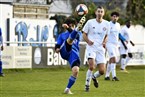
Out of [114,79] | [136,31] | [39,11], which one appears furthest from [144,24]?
[114,79]

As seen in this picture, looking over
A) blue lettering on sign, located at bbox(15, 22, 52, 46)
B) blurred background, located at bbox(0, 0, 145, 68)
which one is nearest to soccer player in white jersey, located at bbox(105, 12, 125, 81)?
blurred background, located at bbox(0, 0, 145, 68)

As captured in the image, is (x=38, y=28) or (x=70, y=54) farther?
(x=38, y=28)

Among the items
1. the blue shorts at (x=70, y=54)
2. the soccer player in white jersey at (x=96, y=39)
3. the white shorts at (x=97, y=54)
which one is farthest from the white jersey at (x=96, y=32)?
the blue shorts at (x=70, y=54)

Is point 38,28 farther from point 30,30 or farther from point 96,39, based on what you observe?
point 96,39

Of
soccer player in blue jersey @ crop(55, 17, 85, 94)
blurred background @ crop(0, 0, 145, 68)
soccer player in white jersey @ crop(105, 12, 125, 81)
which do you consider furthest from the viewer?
blurred background @ crop(0, 0, 145, 68)

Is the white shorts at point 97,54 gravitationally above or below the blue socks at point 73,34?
below

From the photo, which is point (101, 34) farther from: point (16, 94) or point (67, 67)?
point (67, 67)

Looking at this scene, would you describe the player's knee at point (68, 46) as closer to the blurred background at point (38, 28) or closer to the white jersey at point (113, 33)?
the white jersey at point (113, 33)

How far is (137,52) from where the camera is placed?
38.6 metres

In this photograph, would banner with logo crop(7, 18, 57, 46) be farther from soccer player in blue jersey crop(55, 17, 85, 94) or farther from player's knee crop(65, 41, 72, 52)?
player's knee crop(65, 41, 72, 52)

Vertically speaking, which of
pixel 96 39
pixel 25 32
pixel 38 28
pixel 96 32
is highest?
pixel 96 32

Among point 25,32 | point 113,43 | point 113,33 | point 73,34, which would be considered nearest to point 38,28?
point 25,32

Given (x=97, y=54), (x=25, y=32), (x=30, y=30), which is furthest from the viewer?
(x=30, y=30)

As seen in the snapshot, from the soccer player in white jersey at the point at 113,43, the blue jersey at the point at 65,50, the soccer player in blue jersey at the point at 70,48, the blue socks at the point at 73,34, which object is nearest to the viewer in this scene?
the blue socks at the point at 73,34
